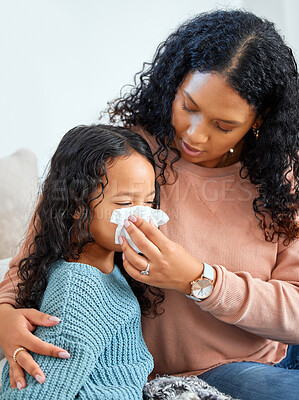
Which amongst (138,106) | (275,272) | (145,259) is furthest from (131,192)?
(275,272)

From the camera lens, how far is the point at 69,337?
1032 millimetres

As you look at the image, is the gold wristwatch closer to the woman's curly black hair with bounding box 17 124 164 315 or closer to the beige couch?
the woman's curly black hair with bounding box 17 124 164 315

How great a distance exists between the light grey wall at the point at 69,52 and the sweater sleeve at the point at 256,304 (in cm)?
115

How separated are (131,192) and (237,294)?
0.36 meters

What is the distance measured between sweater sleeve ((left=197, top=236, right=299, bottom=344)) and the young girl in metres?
0.21

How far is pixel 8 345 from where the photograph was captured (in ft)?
3.49

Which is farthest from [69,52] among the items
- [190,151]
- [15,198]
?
[190,151]

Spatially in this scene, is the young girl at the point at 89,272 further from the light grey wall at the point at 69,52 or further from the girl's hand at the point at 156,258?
the light grey wall at the point at 69,52

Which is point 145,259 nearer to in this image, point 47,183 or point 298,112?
point 47,183

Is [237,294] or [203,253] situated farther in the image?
[203,253]

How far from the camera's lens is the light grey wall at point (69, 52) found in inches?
79.6

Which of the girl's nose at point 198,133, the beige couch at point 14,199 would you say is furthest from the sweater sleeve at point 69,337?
the beige couch at point 14,199

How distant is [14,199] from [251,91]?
931mm

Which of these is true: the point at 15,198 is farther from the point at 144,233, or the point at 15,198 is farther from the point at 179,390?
the point at 179,390
